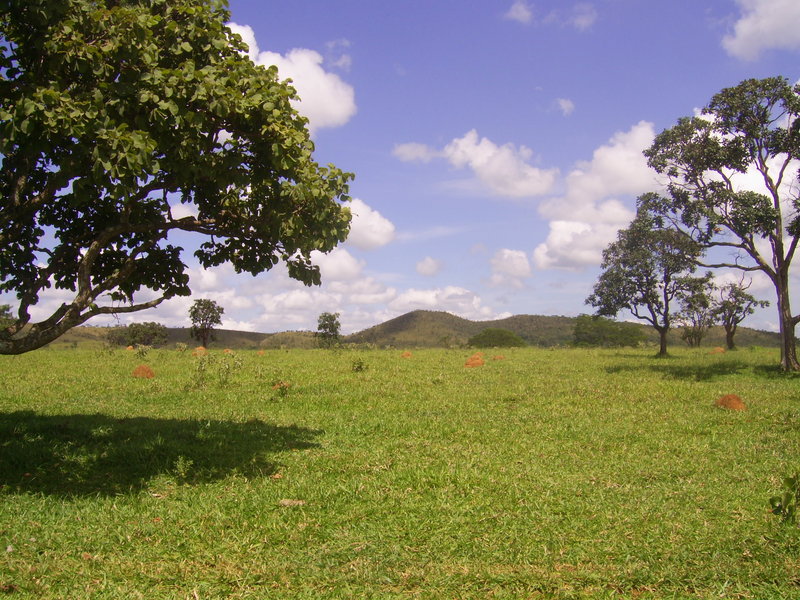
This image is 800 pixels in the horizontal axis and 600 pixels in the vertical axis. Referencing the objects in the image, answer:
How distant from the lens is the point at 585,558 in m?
6.79

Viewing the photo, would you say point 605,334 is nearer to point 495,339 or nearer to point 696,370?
point 495,339

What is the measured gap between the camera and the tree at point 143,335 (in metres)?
57.0

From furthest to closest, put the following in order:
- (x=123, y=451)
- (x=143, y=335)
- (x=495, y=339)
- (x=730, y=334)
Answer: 1. (x=495, y=339)
2. (x=143, y=335)
3. (x=730, y=334)
4. (x=123, y=451)

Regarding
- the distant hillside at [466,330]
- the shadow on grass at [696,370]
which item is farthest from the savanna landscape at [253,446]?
the distant hillside at [466,330]

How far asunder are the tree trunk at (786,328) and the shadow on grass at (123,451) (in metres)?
23.9

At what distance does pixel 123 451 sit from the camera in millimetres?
10180

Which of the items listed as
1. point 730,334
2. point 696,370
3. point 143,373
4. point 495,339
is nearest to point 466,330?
point 495,339

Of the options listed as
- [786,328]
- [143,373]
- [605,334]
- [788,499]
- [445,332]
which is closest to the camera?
[788,499]

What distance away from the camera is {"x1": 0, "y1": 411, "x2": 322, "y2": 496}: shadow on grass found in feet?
30.0

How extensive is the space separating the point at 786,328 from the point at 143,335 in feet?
173

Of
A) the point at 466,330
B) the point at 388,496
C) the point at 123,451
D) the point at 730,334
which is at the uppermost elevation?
the point at 466,330

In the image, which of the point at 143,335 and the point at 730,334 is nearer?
the point at 730,334

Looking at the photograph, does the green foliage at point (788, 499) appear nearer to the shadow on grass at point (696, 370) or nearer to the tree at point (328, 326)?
the shadow on grass at point (696, 370)

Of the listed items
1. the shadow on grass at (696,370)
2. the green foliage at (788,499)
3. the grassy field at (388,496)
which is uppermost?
the shadow on grass at (696,370)
